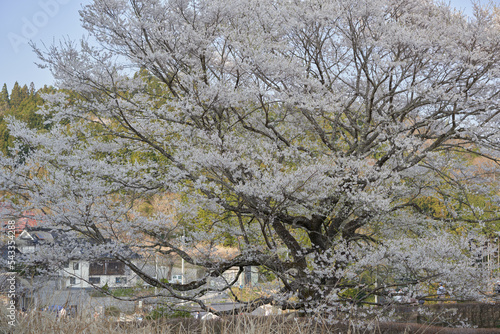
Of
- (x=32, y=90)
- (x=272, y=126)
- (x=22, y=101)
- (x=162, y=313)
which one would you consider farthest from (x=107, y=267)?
(x=32, y=90)

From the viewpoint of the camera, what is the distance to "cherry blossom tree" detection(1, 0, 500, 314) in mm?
6930

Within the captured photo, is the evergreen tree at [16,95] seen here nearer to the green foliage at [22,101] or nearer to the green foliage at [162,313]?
the green foliage at [22,101]

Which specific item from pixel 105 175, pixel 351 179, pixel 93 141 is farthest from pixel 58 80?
pixel 351 179

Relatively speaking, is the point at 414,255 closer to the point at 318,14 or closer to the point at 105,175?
the point at 318,14

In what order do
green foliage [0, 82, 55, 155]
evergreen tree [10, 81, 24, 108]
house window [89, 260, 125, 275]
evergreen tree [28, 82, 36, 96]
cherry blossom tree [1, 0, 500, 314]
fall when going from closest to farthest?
cherry blossom tree [1, 0, 500, 314] < house window [89, 260, 125, 275] < green foliage [0, 82, 55, 155] < evergreen tree [28, 82, 36, 96] < evergreen tree [10, 81, 24, 108]

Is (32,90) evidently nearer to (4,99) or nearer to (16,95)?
(16,95)

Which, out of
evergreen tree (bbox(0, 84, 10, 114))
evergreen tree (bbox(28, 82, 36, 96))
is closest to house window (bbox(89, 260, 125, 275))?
evergreen tree (bbox(0, 84, 10, 114))

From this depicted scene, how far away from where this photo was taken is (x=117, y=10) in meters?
7.11

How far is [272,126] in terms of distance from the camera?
26.7 ft

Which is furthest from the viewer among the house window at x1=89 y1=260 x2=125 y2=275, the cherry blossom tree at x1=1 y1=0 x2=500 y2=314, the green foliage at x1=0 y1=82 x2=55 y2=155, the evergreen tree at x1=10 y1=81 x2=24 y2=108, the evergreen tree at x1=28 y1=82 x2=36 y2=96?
the evergreen tree at x1=10 y1=81 x2=24 y2=108

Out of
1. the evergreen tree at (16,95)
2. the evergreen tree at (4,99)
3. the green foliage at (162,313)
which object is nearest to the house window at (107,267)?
the green foliage at (162,313)

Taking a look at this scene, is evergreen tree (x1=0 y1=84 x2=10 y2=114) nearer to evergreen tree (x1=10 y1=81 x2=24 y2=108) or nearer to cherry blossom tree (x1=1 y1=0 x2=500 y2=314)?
evergreen tree (x1=10 y1=81 x2=24 y2=108)

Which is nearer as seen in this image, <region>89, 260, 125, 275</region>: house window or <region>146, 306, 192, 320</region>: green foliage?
<region>146, 306, 192, 320</region>: green foliage

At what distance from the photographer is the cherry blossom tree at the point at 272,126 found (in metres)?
6.93
